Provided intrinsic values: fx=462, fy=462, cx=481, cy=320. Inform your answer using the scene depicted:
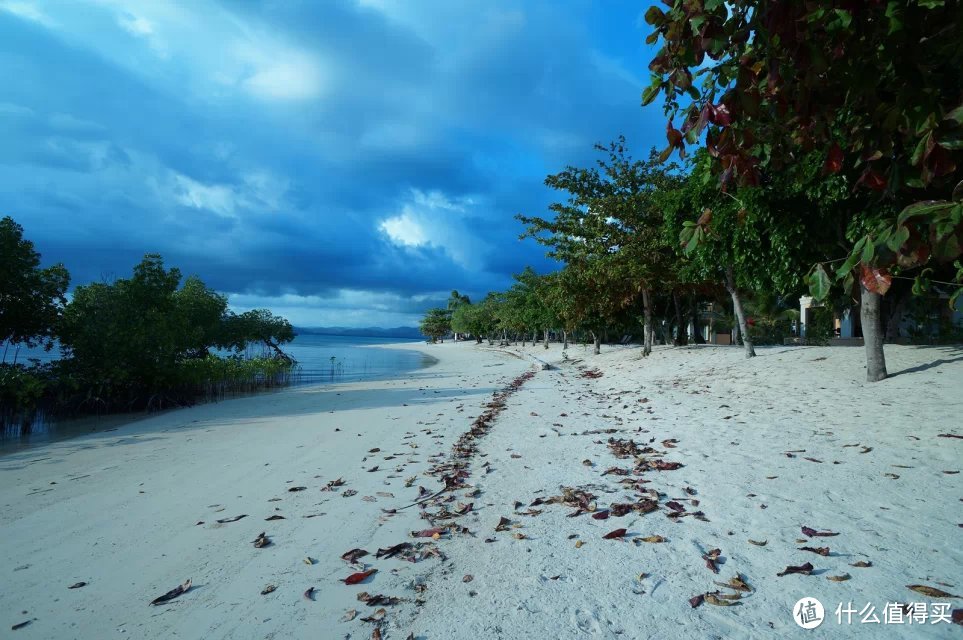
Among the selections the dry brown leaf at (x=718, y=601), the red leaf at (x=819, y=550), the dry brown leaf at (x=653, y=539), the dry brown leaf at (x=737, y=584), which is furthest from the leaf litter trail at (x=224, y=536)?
the red leaf at (x=819, y=550)

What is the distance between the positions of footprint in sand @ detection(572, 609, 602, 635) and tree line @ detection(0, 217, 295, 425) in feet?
57.7

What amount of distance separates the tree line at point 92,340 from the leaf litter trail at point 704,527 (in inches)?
614

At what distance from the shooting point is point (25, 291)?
599 inches

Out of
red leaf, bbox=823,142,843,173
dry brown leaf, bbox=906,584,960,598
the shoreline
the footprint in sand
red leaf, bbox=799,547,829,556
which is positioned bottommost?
the shoreline

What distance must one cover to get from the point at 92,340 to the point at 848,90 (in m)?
21.2

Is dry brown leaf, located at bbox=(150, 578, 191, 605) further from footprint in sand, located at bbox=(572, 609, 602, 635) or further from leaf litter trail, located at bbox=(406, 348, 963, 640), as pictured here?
footprint in sand, located at bbox=(572, 609, 602, 635)

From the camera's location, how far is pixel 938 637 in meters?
2.52

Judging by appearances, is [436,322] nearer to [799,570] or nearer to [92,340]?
[92,340]

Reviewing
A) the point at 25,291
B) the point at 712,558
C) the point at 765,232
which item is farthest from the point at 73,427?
the point at 765,232

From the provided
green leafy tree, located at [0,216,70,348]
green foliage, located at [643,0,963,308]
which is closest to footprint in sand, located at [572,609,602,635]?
green foliage, located at [643,0,963,308]

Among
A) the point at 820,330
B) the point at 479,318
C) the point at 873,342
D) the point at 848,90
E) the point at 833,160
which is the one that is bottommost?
the point at 873,342

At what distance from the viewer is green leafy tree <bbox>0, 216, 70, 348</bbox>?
A: 48.4ft

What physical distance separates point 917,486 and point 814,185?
667 cm

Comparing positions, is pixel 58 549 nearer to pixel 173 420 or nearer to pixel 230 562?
pixel 230 562
